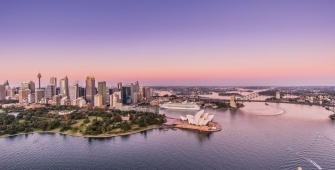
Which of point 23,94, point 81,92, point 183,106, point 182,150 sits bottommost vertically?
point 182,150

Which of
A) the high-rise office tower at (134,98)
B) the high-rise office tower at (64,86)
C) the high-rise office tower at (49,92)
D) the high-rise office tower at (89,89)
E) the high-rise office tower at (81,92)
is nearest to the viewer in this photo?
the high-rise office tower at (134,98)

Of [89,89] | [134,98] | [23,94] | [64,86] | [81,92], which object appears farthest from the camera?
[64,86]

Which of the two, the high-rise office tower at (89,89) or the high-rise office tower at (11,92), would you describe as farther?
the high-rise office tower at (11,92)


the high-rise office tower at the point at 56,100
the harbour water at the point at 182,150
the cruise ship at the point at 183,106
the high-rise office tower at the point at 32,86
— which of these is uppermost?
the high-rise office tower at the point at 32,86

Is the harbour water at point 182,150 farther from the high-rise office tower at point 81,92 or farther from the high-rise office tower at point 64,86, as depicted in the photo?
the high-rise office tower at point 64,86

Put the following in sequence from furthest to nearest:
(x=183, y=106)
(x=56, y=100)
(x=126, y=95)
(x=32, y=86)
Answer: (x=32, y=86), (x=126, y=95), (x=56, y=100), (x=183, y=106)

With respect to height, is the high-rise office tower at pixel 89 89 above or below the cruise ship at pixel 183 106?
above

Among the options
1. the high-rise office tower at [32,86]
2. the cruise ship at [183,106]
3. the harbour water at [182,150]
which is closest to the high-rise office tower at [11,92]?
the high-rise office tower at [32,86]

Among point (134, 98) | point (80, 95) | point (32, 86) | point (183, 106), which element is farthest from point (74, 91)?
point (183, 106)

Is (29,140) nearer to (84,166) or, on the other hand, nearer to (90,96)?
(84,166)

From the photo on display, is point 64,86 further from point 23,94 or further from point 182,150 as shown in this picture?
point 182,150
